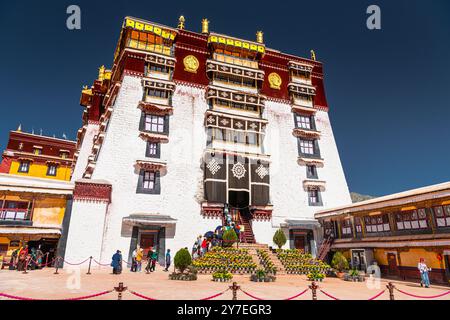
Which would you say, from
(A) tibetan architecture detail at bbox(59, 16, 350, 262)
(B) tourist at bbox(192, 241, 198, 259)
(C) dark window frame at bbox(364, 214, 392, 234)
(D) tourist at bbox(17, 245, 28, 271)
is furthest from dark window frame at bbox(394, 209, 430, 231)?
(D) tourist at bbox(17, 245, 28, 271)

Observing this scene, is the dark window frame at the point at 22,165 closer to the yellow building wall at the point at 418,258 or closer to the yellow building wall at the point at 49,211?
the yellow building wall at the point at 49,211

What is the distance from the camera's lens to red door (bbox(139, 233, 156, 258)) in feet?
75.0

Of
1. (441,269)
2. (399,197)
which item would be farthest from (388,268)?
(399,197)

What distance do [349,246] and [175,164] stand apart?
15788 mm

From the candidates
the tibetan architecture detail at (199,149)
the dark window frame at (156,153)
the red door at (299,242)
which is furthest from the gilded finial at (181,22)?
the red door at (299,242)

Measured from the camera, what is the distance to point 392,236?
65.1 ft

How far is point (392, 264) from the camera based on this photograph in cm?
2019

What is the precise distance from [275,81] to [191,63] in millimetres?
9750

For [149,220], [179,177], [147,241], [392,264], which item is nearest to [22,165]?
[179,177]

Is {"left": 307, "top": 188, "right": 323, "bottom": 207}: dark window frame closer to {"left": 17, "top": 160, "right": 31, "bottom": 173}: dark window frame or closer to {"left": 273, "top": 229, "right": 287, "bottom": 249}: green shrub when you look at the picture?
{"left": 273, "top": 229, "right": 287, "bottom": 249}: green shrub

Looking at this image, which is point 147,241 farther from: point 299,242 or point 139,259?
point 299,242

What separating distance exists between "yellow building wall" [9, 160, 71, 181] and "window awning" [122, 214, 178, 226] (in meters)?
26.1

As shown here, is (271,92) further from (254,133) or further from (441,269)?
(441,269)

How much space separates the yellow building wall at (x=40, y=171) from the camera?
3966 centimetres
